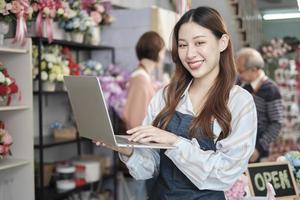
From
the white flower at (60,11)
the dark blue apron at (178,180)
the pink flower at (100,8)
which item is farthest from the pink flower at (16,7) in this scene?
the dark blue apron at (178,180)

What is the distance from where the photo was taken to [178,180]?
1413 millimetres

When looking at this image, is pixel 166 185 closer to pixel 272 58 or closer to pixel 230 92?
pixel 230 92

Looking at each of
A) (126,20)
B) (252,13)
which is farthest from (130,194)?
(252,13)

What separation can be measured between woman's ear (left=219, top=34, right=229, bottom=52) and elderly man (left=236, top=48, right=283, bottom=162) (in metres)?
1.65

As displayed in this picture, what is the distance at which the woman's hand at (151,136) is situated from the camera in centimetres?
128

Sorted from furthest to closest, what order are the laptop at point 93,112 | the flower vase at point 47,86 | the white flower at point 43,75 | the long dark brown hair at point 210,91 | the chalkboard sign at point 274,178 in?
the flower vase at point 47,86 < the white flower at point 43,75 < the chalkboard sign at point 274,178 < the long dark brown hair at point 210,91 < the laptop at point 93,112

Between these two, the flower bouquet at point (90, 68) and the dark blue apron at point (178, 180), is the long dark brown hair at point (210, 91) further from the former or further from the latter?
the flower bouquet at point (90, 68)

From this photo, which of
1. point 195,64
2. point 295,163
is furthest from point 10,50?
point 295,163

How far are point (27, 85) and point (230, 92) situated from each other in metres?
1.79

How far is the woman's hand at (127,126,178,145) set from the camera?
1.28m

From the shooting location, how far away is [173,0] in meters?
5.34

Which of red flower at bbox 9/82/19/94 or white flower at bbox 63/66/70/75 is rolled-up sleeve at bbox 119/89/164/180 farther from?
white flower at bbox 63/66/70/75

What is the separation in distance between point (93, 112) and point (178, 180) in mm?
354

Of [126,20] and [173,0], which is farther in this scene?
[173,0]
